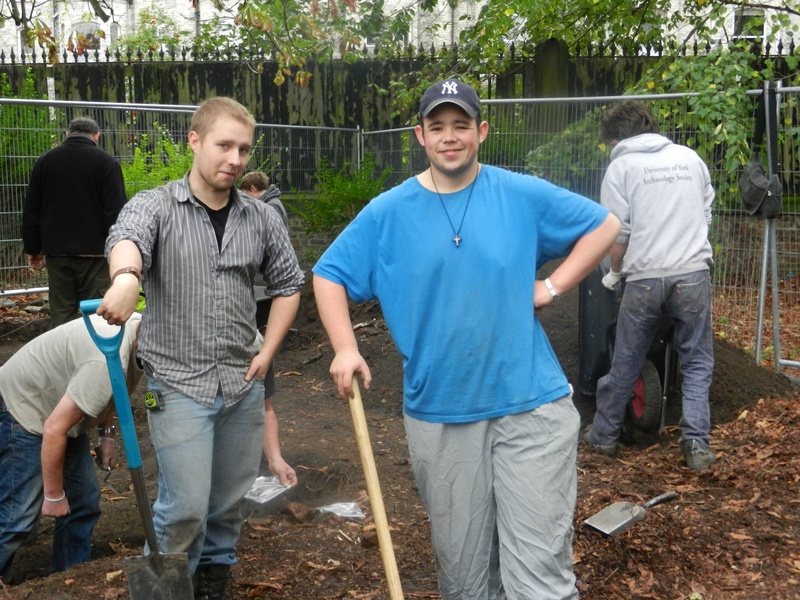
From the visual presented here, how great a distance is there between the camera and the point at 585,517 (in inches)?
201

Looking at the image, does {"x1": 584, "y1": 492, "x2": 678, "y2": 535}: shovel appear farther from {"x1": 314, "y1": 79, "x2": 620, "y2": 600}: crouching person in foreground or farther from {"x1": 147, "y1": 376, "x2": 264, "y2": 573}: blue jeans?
{"x1": 147, "y1": 376, "x2": 264, "y2": 573}: blue jeans

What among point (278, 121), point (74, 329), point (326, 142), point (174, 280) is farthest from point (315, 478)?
point (278, 121)

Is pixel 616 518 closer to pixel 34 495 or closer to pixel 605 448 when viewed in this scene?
pixel 605 448

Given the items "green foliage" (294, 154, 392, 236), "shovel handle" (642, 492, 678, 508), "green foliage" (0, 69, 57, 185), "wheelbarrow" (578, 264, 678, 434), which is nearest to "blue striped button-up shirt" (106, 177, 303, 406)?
"shovel handle" (642, 492, 678, 508)

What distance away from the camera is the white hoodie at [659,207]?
5.91 m

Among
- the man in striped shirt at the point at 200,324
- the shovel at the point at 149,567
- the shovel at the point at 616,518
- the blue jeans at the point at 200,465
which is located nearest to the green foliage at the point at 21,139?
the man in striped shirt at the point at 200,324

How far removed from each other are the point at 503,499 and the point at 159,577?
1.25 meters

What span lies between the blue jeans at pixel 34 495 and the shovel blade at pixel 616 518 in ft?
7.97

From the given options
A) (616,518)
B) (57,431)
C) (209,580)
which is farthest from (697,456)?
(57,431)

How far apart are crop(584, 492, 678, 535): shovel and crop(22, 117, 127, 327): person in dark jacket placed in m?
5.03

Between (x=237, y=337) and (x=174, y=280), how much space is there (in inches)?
12.6

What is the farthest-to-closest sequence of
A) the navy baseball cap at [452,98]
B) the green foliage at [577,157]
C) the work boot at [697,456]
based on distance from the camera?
the green foliage at [577,157] → the work boot at [697,456] → the navy baseball cap at [452,98]

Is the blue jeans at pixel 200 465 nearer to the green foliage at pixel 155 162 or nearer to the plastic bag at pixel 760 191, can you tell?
the plastic bag at pixel 760 191

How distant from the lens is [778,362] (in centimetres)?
778
